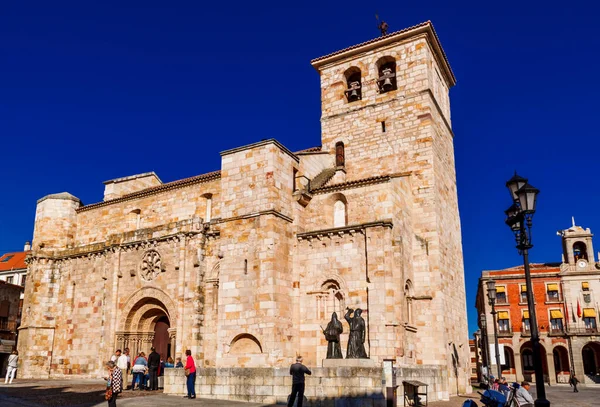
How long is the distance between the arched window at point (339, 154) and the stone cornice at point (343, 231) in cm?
541

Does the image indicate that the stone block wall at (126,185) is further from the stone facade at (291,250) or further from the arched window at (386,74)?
the arched window at (386,74)

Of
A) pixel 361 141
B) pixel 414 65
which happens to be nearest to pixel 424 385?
pixel 361 141

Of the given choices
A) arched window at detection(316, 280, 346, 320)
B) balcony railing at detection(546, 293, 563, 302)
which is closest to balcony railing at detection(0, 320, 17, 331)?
arched window at detection(316, 280, 346, 320)

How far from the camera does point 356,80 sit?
85.1 ft

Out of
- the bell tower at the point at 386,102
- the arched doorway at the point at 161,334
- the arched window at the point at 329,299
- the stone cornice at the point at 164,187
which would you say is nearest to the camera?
the arched window at the point at 329,299

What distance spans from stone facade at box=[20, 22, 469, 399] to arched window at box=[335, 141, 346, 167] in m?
0.05

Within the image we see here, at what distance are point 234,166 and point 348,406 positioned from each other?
10322 millimetres

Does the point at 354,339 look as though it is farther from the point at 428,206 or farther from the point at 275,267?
the point at 428,206

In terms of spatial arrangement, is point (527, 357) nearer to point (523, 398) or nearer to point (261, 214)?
point (261, 214)

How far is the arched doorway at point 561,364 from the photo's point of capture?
1702 inches

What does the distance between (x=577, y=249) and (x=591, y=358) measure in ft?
29.9

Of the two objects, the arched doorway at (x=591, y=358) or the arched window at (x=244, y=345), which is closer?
the arched window at (x=244, y=345)

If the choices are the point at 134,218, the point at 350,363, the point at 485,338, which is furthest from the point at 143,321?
the point at 485,338

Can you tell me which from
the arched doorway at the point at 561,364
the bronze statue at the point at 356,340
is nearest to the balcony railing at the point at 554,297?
the arched doorway at the point at 561,364
